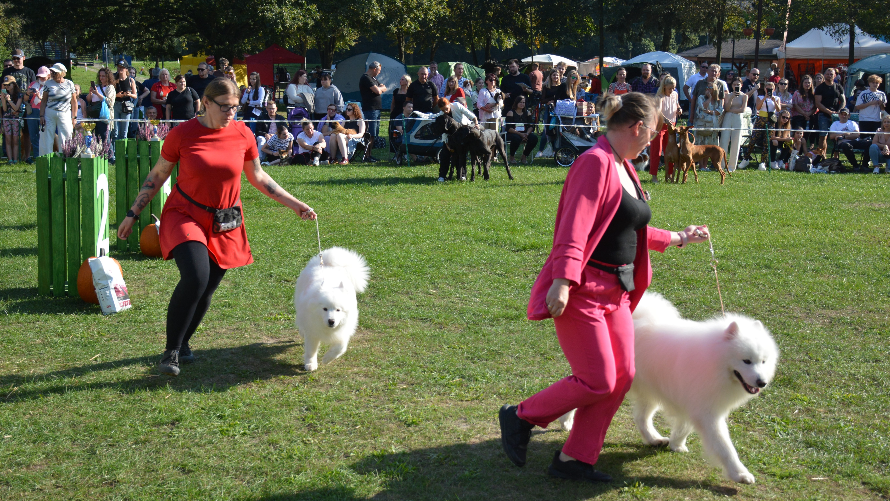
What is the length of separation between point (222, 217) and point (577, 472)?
8.72 ft

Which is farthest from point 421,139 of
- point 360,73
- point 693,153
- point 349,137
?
point 360,73

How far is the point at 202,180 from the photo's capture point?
449 centimetres

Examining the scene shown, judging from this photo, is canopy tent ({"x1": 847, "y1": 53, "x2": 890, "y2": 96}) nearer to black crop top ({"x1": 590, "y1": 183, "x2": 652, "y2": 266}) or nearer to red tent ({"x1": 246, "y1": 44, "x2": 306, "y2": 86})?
red tent ({"x1": 246, "y1": 44, "x2": 306, "y2": 86})

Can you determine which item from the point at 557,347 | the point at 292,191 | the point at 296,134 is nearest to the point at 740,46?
the point at 296,134

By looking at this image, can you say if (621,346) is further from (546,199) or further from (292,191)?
(292,191)

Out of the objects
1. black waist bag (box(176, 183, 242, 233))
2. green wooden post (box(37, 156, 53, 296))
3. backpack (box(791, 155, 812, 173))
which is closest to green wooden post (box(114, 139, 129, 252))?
green wooden post (box(37, 156, 53, 296))

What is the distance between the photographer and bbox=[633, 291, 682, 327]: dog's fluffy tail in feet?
12.0

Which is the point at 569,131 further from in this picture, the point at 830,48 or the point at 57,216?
the point at 830,48

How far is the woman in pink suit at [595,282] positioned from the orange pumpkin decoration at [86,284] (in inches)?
A: 176

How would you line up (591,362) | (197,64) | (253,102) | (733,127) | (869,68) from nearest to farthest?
1. (591,362)
2. (733,127)
3. (253,102)
4. (869,68)
5. (197,64)

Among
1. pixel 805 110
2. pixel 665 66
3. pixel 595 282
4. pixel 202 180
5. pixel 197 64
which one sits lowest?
pixel 595 282

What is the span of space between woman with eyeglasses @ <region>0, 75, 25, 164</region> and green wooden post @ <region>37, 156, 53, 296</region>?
1049 cm

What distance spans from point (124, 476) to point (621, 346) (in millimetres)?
2435

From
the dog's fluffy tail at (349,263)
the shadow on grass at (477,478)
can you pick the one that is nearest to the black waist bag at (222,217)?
the dog's fluffy tail at (349,263)
